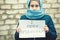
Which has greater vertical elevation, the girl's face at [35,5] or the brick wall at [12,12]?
the girl's face at [35,5]

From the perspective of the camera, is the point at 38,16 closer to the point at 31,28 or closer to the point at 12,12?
the point at 31,28

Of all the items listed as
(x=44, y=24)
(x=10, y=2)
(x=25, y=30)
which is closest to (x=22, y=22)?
(x=25, y=30)

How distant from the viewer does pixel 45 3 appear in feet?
8.82

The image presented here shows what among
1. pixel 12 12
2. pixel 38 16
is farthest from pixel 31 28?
pixel 12 12

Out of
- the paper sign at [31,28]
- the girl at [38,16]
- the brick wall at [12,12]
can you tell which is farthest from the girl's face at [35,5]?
the brick wall at [12,12]

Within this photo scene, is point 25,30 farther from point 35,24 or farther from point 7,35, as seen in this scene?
point 7,35

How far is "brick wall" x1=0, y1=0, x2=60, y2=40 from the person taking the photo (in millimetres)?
2689

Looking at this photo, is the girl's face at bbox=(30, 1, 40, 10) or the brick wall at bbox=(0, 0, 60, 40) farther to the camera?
the brick wall at bbox=(0, 0, 60, 40)

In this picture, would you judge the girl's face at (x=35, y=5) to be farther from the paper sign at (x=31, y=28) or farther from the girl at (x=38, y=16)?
the paper sign at (x=31, y=28)

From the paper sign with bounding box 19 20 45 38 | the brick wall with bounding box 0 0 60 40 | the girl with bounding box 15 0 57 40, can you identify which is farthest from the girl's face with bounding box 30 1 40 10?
the brick wall with bounding box 0 0 60 40

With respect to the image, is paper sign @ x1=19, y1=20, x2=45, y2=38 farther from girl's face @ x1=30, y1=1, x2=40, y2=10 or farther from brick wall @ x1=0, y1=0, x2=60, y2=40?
brick wall @ x1=0, y1=0, x2=60, y2=40

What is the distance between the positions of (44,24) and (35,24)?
95mm

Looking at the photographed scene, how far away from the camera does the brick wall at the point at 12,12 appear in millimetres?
Answer: 2689

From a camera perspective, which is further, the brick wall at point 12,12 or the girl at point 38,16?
the brick wall at point 12,12
